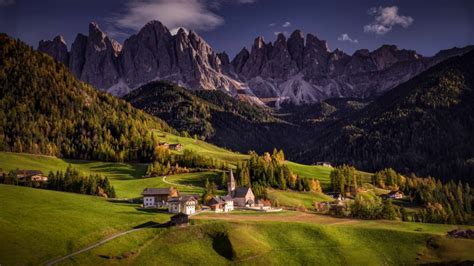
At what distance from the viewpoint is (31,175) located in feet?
449

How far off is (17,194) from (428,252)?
9289 cm

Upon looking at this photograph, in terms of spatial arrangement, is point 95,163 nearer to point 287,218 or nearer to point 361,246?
point 287,218

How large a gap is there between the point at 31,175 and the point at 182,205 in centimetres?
5279

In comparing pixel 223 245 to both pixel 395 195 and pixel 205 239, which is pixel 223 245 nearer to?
pixel 205 239

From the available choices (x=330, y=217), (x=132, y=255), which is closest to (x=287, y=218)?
(x=330, y=217)

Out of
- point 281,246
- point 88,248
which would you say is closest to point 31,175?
point 88,248

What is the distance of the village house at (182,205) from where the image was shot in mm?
113250

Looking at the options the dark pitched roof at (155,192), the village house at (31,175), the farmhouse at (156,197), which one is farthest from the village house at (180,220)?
the village house at (31,175)

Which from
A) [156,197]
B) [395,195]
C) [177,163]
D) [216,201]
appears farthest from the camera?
[177,163]

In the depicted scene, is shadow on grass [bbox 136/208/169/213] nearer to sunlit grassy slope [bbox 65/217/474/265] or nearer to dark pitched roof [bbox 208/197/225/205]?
dark pitched roof [bbox 208/197/225/205]

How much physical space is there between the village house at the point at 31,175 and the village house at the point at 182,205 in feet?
150

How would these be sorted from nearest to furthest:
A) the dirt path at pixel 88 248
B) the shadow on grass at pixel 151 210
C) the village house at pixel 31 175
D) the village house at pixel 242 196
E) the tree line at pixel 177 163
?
the dirt path at pixel 88 248, the shadow on grass at pixel 151 210, the village house at pixel 242 196, the village house at pixel 31 175, the tree line at pixel 177 163

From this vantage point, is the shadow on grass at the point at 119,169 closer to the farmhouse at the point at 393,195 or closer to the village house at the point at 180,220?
the village house at the point at 180,220

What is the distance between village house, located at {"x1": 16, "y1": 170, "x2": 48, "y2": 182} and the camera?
135375mm
